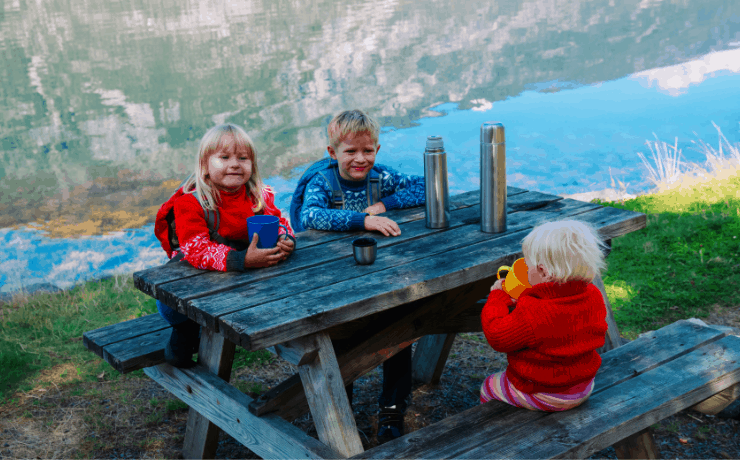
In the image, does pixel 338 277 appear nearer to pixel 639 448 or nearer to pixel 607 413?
pixel 607 413

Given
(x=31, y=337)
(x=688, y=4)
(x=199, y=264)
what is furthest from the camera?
(x=688, y=4)

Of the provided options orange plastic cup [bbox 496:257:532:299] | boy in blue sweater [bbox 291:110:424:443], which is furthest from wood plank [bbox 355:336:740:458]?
boy in blue sweater [bbox 291:110:424:443]

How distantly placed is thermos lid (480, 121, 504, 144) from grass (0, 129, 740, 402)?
78.7 inches

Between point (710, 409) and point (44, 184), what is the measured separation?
18559 mm

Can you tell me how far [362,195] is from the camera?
2994 millimetres

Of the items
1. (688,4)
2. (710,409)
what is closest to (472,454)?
(710,409)

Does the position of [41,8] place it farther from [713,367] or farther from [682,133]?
[713,367]

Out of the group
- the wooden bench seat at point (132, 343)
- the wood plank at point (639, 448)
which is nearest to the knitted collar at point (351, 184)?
the wooden bench seat at point (132, 343)

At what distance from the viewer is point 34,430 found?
307 cm

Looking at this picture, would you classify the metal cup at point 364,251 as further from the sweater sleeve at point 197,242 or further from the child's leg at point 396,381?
the child's leg at point 396,381

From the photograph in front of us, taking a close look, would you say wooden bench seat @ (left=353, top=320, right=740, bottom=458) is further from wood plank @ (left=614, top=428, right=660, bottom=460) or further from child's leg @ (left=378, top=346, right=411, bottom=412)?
child's leg @ (left=378, top=346, right=411, bottom=412)

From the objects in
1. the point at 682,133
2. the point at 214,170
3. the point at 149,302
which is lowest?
the point at 682,133

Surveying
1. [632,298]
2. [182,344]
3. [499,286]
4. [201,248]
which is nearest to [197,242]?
[201,248]

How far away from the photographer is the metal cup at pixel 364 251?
214 cm
